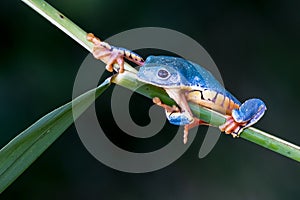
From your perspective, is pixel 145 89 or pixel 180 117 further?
pixel 180 117

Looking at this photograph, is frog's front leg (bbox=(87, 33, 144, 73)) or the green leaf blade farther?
frog's front leg (bbox=(87, 33, 144, 73))

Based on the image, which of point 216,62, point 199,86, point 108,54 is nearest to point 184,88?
point 199,86

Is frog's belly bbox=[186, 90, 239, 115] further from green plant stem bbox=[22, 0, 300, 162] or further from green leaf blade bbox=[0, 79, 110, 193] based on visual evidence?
green leaf blade bbox=[0, 79, 110, 193]

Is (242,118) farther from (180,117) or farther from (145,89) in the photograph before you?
(145,89)

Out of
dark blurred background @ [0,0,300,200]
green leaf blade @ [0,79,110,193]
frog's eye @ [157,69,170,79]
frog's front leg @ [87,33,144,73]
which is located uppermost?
dark blurred background @ [0,0,300,200]

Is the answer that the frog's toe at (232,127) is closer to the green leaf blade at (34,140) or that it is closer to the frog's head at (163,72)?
the frog's head at (163,72)

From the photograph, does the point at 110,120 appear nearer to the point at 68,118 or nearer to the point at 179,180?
the point at 179,180

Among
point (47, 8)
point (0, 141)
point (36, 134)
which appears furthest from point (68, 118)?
point (0, 141)

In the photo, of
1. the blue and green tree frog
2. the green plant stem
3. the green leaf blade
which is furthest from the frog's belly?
the green leaf blade
